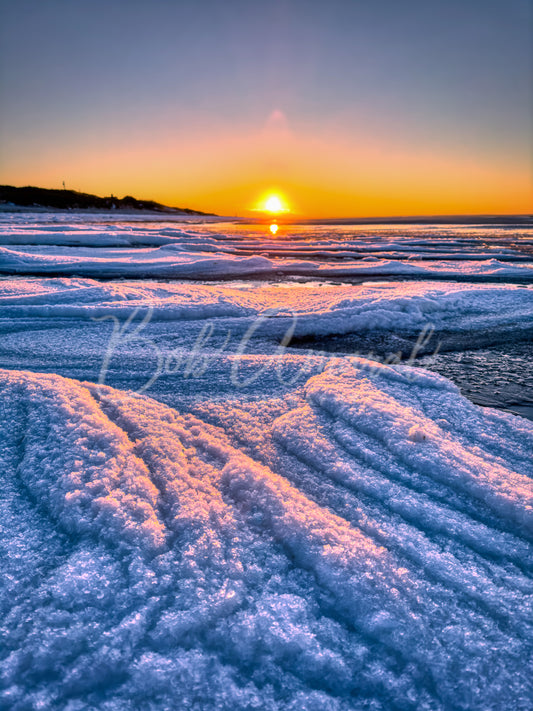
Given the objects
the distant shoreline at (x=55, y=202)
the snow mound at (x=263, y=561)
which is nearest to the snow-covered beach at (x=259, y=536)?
the snow mound at (x=263, y=561)

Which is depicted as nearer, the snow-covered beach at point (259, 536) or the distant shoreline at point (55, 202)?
the snow-covered beach at point (259, 536)

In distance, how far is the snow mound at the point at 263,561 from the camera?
1.02 m

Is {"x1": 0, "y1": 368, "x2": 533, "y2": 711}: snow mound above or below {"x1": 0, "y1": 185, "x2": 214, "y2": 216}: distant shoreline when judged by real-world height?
below

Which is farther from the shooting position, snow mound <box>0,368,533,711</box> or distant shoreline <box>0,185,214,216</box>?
distant shoreline <box>0,185,214,216</box>

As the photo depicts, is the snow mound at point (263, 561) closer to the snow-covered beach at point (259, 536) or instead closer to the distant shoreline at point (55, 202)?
the snow-covered beach at point (259, 536)

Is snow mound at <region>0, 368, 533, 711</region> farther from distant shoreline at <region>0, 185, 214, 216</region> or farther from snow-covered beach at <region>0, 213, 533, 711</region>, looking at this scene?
distant shoreline at <region>0, 185, 214, 216</region>

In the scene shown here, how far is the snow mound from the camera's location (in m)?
1.02

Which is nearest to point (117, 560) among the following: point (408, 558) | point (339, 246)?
point (408, 558)

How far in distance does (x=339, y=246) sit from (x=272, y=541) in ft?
54.1

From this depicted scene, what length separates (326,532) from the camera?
1452mm

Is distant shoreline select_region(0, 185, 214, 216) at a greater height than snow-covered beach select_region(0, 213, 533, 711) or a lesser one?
greater

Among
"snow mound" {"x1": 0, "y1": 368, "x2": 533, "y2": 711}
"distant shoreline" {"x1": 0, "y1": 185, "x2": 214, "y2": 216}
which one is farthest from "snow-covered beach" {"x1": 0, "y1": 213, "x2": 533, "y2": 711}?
"distant shoreline" {"x1": 0, "y1": 185, "x2": 214, "y2": 216}

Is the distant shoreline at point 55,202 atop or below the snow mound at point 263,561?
atop

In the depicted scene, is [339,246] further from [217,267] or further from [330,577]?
[330,577]
